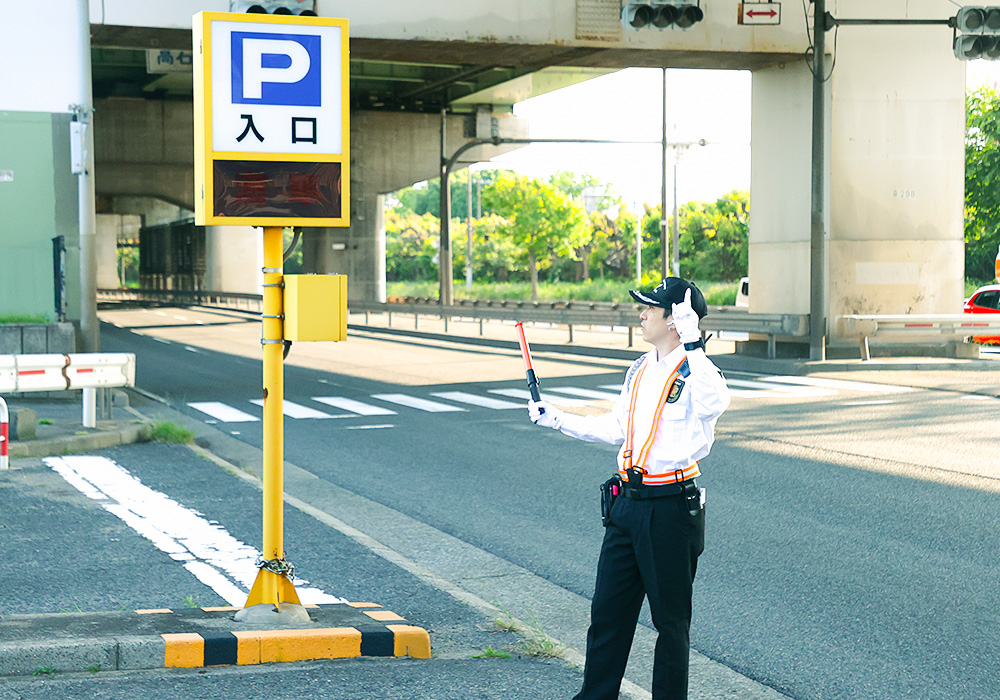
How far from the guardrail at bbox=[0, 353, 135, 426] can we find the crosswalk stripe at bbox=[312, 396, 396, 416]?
393 cm

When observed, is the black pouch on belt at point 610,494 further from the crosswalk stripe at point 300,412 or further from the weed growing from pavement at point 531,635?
the crosswalk stripe at point 300,412

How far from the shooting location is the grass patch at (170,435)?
13.4 metres

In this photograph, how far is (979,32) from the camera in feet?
66.1

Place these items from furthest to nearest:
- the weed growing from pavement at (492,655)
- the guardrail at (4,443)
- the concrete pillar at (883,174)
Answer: the concrete pillar at (883,174) < the guardrail at (4,443) < the weed growing from pavement at (492,655)

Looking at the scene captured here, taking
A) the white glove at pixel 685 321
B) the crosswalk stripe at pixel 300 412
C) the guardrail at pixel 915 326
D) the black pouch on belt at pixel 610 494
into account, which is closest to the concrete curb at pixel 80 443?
A: the crosswalk stripe at pixel 300 412

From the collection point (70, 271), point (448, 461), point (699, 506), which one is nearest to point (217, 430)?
point (448, 461)

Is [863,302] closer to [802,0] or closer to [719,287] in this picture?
[802,0]

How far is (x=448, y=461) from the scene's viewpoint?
1230 centimetres

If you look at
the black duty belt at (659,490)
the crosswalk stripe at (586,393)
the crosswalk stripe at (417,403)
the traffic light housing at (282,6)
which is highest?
the traffic light housing at (282,6)

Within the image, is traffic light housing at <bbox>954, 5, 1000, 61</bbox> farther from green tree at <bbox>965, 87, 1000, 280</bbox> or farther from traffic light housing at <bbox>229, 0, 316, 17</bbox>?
green tree at <bbox>965, 87, 1000, 280</bbox>

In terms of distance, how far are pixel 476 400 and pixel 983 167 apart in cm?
4146

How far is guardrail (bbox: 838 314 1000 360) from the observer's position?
22750mm

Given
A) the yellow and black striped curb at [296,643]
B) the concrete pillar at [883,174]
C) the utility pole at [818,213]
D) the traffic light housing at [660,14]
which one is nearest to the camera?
the yellow and black striped curb at [296,643]

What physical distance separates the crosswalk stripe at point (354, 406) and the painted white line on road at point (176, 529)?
16.7 ft
